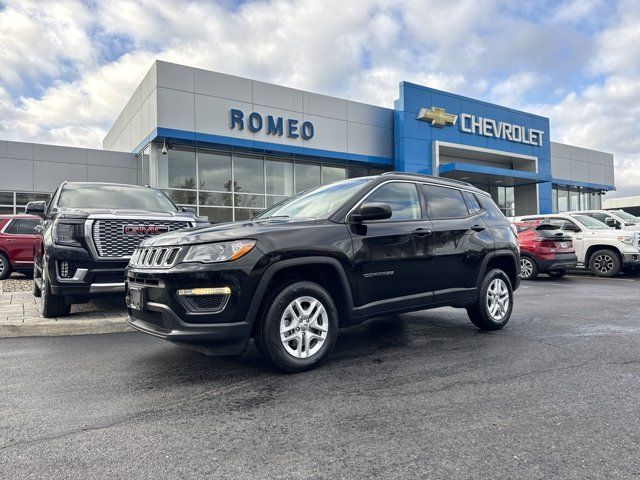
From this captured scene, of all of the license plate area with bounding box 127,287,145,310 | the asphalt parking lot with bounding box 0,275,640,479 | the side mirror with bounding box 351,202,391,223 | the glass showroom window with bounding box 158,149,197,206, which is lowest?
the asphalt parking lot with bounding box 0,275,640,479

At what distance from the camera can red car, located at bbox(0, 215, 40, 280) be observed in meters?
11.4

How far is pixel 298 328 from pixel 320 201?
1.48 m

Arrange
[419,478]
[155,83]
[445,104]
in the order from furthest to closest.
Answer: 1. [445,104]
2. [155,83]
3. [419,478]

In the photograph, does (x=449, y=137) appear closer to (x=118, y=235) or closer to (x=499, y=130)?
(x=499, y=130)

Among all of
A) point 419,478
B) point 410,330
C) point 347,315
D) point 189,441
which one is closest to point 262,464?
point 189,441

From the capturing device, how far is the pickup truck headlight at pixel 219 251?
12.2 feet

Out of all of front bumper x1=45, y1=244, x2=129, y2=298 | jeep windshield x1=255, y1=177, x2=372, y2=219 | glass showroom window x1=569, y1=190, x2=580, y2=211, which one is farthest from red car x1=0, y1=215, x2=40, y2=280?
glass showroom window x1=569, y1=190, x2=580, y2=211

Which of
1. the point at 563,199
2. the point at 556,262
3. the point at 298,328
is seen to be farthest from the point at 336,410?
the point at 563,199

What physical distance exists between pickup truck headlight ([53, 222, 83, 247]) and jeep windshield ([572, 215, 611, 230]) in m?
13.0

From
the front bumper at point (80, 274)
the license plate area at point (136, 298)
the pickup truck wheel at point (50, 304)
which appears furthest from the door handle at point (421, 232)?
the pickup truck wheel at point (50, 304)

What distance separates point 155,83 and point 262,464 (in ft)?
56.5

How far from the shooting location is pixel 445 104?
960 inches

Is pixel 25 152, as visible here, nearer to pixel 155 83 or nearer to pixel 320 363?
pixel 155 83

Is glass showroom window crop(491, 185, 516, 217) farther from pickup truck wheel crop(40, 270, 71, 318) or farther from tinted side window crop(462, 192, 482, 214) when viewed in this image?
pickup truck wheel crop(40, 270, 71, 318)
